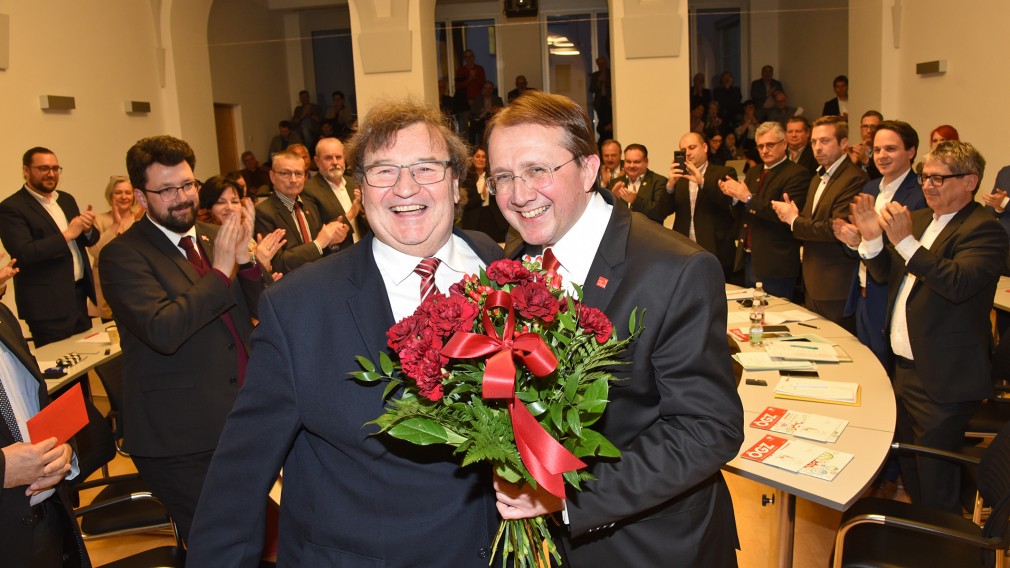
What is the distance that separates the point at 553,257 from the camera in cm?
186

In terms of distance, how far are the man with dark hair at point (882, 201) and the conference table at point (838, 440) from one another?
530mm

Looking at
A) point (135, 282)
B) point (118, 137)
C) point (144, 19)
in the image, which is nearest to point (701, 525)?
point (135, 282)

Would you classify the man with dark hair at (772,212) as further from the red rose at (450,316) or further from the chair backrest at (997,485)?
the red rose at (450,316)

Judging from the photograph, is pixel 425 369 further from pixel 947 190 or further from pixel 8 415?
pixel 947 190

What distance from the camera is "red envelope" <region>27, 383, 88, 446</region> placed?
2338mm

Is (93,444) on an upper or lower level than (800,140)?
lower

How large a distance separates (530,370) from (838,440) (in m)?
1.99

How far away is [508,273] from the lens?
142 centimetres

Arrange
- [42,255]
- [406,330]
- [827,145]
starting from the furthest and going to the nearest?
1. [42,255]
2. [827,145]
3. [406,330]

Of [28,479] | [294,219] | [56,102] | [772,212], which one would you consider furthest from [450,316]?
[56,102]

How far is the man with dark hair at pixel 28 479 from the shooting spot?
2.18m

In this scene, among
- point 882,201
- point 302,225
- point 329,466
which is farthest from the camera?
point 302,225

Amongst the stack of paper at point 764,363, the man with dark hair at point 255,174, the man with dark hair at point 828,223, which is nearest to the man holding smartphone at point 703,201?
the man with dark hair at point 828,223

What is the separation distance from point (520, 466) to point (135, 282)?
1970 millimetres
